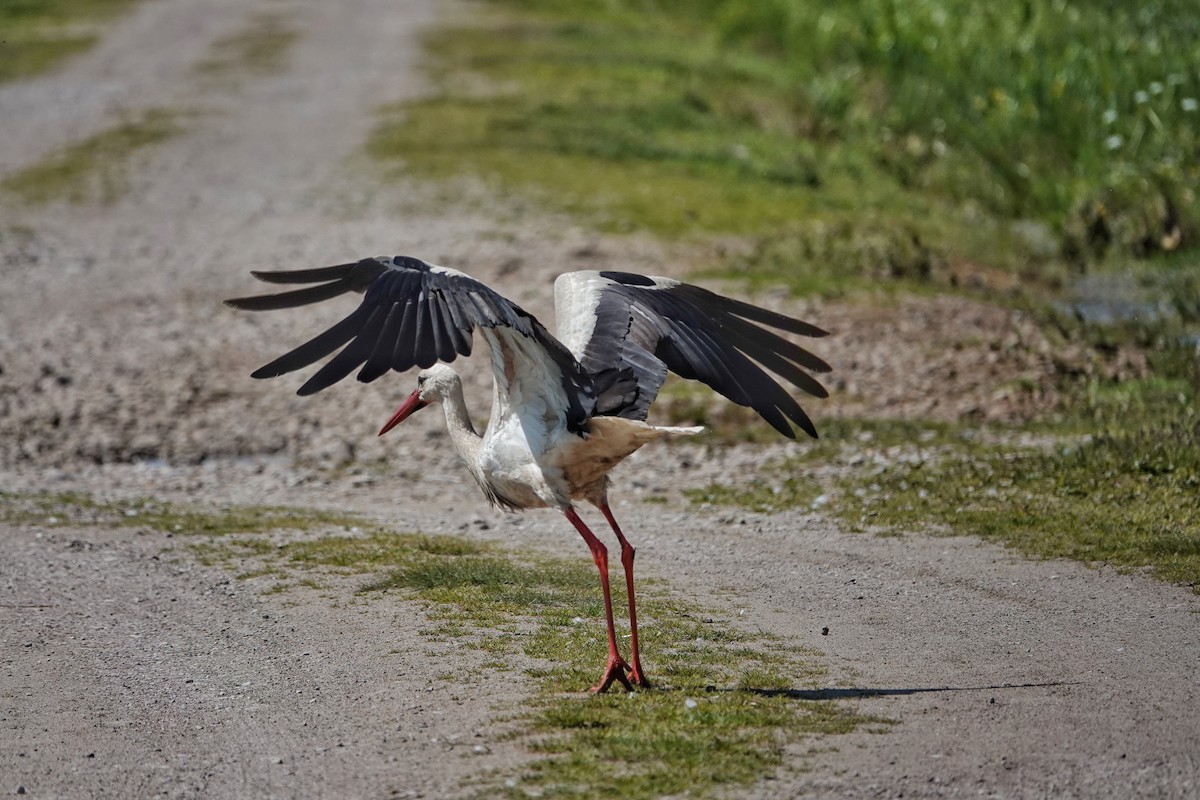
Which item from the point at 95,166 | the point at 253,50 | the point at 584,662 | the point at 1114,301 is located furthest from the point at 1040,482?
the point at 253,50

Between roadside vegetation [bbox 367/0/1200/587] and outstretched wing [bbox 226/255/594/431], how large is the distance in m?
3.66

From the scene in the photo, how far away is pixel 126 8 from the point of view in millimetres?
35000

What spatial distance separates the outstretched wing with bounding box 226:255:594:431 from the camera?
5.41 meters

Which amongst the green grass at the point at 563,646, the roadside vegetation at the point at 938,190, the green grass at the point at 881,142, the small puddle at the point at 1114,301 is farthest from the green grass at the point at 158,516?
the small puddle at the point at 1114,301

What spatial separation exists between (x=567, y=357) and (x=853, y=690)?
1.62 meters

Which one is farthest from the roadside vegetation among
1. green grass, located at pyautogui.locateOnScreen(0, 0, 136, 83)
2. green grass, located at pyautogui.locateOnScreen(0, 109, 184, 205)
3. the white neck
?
green grass, located at pyautogui.locateOnScreen(0, 0, 136, 83)

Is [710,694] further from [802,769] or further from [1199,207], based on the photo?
[1199,207]

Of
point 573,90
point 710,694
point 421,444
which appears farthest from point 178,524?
point 573,90

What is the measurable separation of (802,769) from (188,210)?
48.2 feet

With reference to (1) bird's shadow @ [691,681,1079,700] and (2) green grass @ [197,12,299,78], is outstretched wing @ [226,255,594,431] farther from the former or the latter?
(2) green grass @ [197,12,299,78]

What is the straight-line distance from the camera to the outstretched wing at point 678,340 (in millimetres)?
6613

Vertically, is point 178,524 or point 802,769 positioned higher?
point 802,769

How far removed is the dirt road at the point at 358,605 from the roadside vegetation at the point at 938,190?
659 millimetres

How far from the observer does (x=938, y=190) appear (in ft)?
59.9
